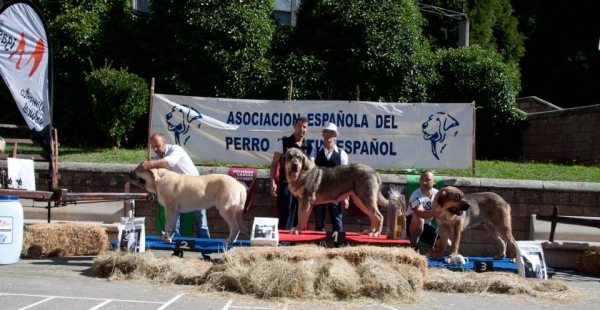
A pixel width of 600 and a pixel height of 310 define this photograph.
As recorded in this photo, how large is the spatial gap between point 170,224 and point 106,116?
766 cm

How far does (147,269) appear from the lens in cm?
733

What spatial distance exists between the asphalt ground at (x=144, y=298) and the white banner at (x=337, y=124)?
437 centimetres

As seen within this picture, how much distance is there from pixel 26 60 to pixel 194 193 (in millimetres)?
3390

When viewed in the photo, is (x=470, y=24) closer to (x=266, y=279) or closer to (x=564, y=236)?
(x=564, y=236)

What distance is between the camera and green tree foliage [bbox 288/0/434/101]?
56.8ft

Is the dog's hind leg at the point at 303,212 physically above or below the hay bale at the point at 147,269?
above

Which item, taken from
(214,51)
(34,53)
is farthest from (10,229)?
(214,51)

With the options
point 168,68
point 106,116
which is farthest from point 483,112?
point 106,116

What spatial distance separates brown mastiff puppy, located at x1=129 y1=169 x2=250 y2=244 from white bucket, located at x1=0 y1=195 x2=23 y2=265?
153 centimetres

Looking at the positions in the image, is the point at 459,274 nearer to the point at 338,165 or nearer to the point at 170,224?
the point at 338,165

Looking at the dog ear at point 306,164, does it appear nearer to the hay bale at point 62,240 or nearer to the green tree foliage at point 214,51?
the hay bale at point 62,240

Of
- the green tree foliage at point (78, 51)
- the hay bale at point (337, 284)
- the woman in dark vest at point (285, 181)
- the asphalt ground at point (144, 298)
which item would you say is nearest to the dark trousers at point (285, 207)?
the woman in dark vest at point (285, 181)

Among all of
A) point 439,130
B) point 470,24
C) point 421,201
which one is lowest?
point 421,201

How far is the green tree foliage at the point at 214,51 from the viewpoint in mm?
16766
